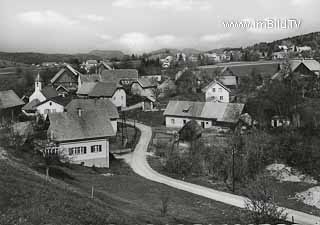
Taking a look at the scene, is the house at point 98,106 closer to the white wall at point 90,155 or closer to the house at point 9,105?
the white wall at point 90,155

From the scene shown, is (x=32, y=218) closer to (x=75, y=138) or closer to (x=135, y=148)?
(x=75, y=138)

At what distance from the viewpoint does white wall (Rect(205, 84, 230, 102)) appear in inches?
2467

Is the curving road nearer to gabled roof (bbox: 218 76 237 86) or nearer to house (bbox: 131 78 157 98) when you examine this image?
house (bbox: 131 78 157 98)

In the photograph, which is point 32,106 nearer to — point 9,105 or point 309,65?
point 9,105

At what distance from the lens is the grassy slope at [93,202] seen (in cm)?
1421

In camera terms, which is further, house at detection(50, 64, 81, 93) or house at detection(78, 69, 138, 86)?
house at detection(50, 64, 81, 93)

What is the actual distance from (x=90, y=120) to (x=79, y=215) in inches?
895

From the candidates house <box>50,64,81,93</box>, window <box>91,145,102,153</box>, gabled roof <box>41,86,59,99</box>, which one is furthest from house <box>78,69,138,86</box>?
window <box>91,145,102,153</box>

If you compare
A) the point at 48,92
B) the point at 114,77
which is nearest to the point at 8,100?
the point at 48,92

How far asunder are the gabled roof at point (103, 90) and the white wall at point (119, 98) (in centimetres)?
78

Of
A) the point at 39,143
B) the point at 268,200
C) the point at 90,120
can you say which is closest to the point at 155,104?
the point at 90,120

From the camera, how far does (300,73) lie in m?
63.6

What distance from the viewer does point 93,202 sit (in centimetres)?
1797

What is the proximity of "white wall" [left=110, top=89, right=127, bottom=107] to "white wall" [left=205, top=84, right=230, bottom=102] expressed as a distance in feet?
48.8
